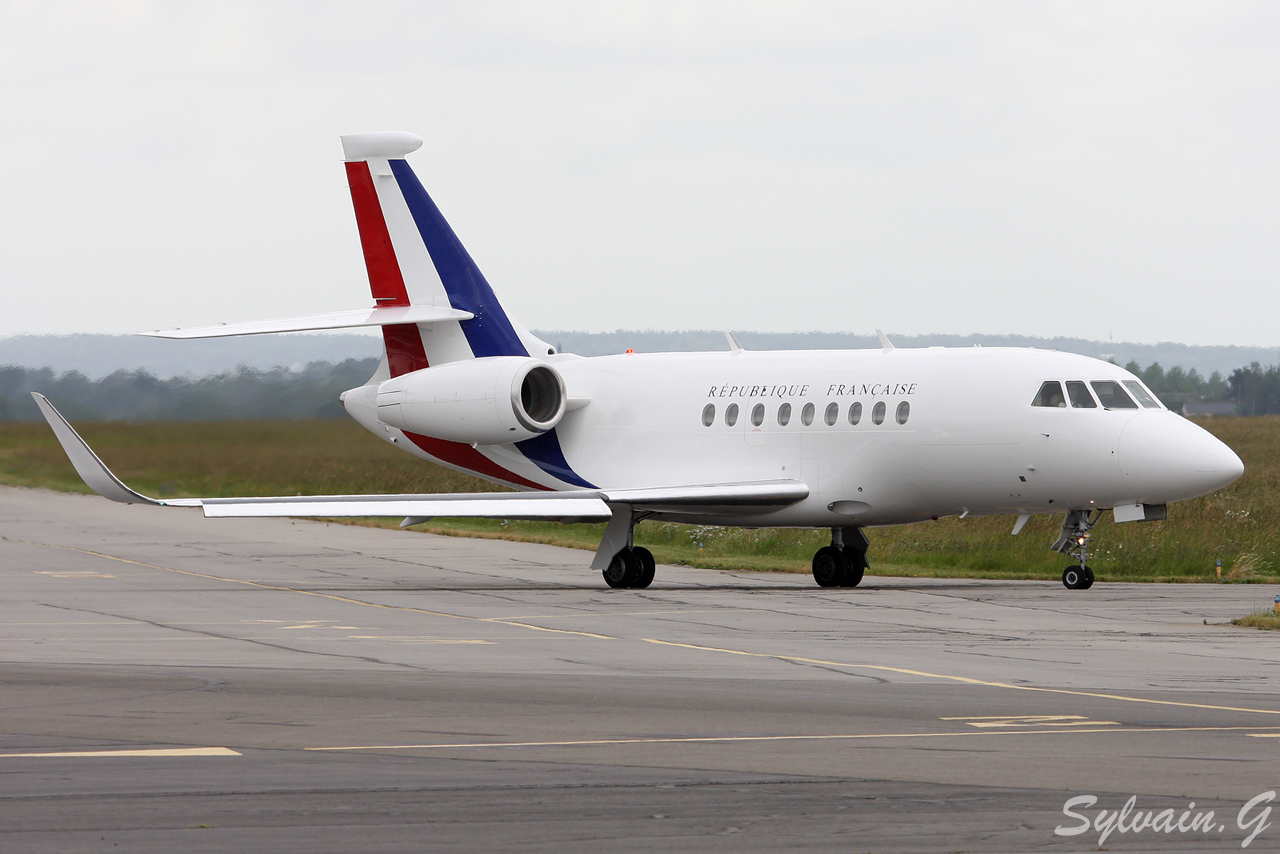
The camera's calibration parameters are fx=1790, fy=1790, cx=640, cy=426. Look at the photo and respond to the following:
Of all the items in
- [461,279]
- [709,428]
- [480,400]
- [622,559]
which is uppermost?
[461,279]

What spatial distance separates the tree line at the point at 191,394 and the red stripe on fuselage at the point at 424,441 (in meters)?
7.70

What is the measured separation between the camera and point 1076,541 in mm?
25297

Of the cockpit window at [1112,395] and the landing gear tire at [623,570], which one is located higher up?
the cockpit window at [1112,395]

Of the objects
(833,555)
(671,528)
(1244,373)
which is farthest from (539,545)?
(1244,373)

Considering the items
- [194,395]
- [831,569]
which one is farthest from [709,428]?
[194,395]

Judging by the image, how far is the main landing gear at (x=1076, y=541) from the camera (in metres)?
24.9

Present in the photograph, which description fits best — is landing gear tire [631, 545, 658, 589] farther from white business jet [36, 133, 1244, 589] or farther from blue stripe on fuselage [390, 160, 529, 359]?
blue stripe on fuselage [390, 160, 529, 359]

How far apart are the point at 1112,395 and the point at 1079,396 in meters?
0.48

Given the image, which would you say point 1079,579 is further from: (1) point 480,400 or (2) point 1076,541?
(1) point 480,400

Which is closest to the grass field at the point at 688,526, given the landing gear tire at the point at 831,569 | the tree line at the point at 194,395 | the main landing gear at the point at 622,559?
the tree line at the point at 194,395

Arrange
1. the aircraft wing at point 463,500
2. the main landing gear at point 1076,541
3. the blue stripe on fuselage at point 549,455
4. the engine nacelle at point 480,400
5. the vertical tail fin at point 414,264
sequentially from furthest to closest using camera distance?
the vertical tail fin at point 414,264 → the blue stripe on fuselage at point 549,455 → the engine nacelle at point 480,400 → the main landing gear at point 1076,541 → the aircraft wing at point 463,500

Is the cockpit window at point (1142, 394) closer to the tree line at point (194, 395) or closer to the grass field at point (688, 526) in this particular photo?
the grass field at point (688, 526)

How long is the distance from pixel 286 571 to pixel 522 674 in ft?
52.9

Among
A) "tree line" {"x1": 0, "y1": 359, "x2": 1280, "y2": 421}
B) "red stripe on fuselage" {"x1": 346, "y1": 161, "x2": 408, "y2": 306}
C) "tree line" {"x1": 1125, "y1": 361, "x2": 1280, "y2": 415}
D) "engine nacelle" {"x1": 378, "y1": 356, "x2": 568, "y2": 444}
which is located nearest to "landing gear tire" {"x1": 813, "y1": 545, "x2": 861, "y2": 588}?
"engine nacelle" {"x1": 378, "y1": 356, "x2": 568, "y2": 444}
